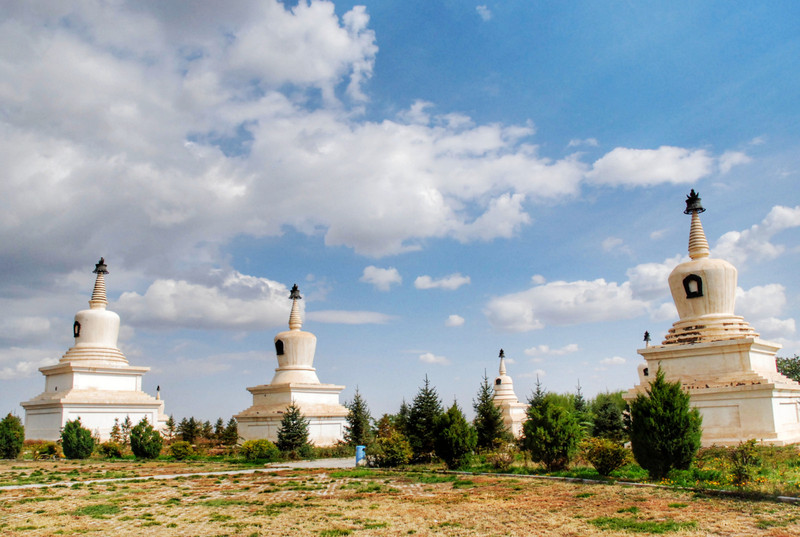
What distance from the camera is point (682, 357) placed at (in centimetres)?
2708

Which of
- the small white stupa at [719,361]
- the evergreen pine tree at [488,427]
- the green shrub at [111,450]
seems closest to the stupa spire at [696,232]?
the small white stupa at [719,361]

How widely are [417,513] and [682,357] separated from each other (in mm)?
19293

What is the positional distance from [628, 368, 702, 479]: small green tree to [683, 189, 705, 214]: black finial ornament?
55.7 feet

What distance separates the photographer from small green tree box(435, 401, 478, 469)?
21.4 metres

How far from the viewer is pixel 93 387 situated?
120 ft

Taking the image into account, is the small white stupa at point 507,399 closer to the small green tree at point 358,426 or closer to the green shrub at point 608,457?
the small green tree at point 358,426

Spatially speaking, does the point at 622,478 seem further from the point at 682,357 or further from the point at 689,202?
the point at 689,202

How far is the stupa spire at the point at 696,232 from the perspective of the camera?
98.3 feet

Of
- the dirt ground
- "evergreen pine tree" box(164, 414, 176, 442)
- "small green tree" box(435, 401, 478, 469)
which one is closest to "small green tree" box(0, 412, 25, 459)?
"evergreen pine tree" box(164, 414, 176, 442)

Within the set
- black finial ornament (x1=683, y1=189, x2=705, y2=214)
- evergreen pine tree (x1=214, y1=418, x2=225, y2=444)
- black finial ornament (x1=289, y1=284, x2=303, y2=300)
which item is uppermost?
black finial ornament (x1=683, y1=189, x2=705, y2=214)

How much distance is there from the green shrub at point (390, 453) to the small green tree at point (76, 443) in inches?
596

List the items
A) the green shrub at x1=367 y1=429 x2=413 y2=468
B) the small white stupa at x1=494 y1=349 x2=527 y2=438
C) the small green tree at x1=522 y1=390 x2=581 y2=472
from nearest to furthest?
the small green tree at x1=522 y1=390 x2=581 y2=472 < the green shrub at x1=367 y1=429 x2=413 y2=468 < the small white stupa at x1=494 y1=349 x2=527 y2=438

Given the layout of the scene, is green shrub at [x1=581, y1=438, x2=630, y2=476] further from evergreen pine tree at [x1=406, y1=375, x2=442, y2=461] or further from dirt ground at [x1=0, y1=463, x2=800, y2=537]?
evergreen pine tree at [x1=406, y1=375, x2=442, y2=461]

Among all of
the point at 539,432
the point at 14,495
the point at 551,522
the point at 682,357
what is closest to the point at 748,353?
the point at 682,357
